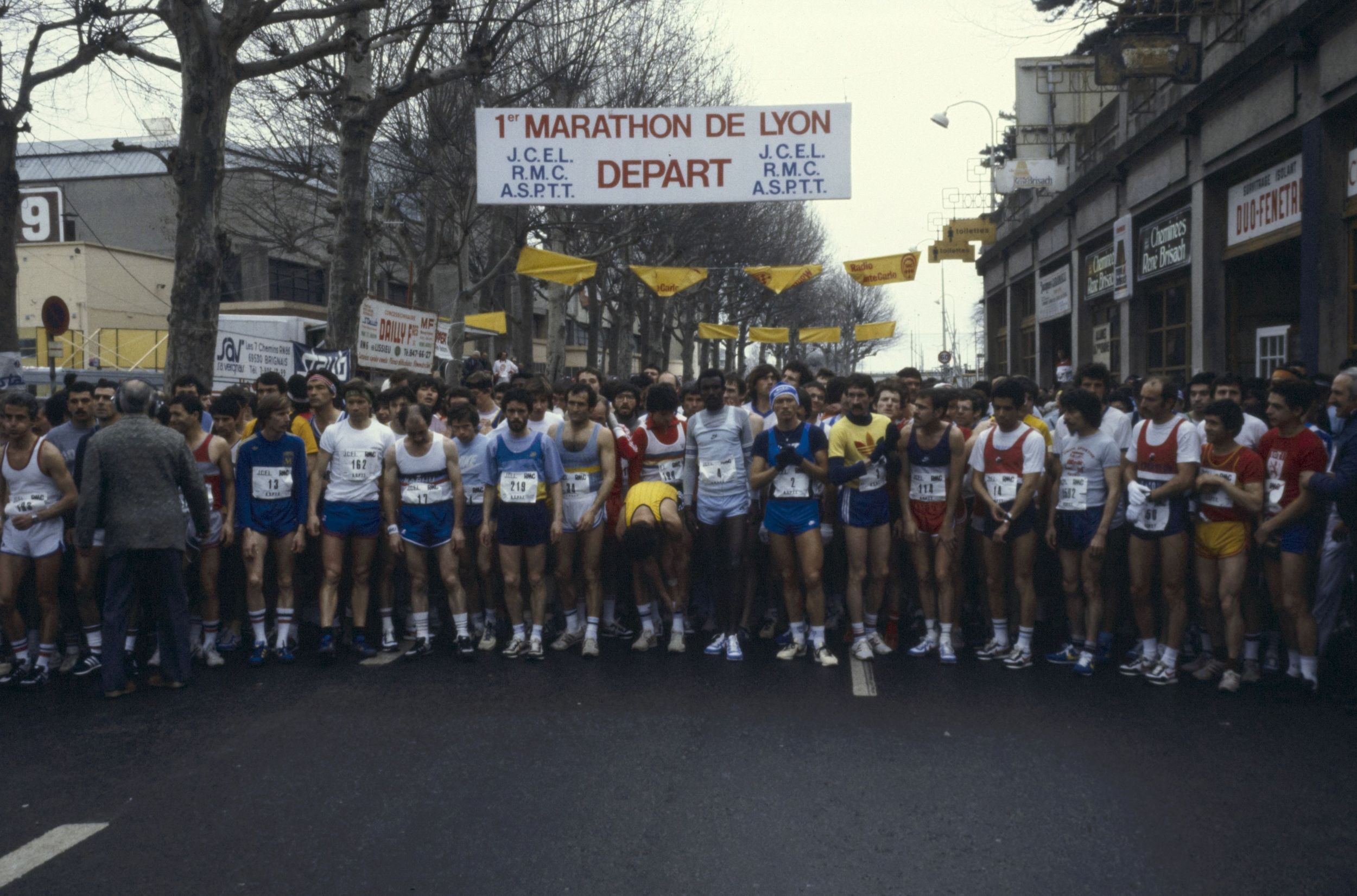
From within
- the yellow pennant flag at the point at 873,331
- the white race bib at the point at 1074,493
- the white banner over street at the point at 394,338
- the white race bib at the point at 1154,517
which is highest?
the yellow pennant flag at the point at 873,331

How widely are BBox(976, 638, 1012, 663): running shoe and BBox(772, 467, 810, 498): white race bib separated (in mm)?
1629

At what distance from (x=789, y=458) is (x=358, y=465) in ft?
9.98

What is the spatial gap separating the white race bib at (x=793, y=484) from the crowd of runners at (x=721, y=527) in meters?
0.02

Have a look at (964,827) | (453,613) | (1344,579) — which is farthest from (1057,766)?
(453,613)

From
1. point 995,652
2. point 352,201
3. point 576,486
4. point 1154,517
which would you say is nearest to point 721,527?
point 576,486

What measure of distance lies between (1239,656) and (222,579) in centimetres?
694

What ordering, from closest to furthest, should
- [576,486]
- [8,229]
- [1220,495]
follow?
[1220,495]
[576,486]
[8,229]

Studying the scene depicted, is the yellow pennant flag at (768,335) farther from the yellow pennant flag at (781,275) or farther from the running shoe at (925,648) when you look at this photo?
the running shoe at (925,648)

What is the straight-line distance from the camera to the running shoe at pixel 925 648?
8.48 m

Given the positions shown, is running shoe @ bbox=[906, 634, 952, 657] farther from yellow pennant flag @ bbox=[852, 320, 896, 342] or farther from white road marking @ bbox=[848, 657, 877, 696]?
yellow pennant flag @ bbox=[852, 320, 896, 342]

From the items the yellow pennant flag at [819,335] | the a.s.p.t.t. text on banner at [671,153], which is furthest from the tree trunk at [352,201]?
the yellow pennant flag at [819,335]

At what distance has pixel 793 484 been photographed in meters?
8.40

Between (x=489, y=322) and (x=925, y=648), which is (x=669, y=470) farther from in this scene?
(x=489, y=322)

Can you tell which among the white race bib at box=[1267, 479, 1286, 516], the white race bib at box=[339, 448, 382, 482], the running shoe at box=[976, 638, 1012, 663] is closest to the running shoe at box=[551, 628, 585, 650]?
the white race bib at box=[339, 448, 382, 482]
